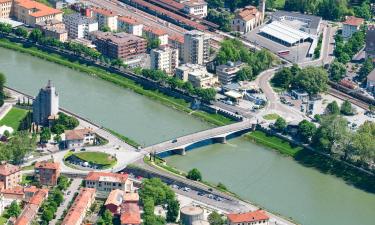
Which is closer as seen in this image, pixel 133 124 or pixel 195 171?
pixel 195 171

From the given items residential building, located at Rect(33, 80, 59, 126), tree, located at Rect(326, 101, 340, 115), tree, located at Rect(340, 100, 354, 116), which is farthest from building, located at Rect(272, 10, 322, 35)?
residential building, located at Rect(33, 80, 59, 126)

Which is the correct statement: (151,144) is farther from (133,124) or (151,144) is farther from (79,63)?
(79,63)

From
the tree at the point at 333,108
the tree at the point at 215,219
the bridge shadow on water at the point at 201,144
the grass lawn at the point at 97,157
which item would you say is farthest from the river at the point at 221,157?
the tree at the point at 333,108

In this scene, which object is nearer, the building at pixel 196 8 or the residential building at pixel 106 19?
the residential building at pixel 106 19

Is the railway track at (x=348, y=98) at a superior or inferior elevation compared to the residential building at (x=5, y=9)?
inferior

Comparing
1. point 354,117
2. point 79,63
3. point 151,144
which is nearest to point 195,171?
point 151,144

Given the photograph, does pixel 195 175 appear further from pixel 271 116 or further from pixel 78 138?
pixel 271 116

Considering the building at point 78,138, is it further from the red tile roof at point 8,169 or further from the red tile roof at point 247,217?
the red tile roof at point 247,217

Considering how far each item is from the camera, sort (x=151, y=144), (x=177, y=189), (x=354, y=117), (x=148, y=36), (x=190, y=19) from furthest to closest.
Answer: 1. (x=190, y=19)
2. (x=148, y=36)
3. (x=354, y=117)
4. (x=151, y=144)
5. (x=177, y=189)
